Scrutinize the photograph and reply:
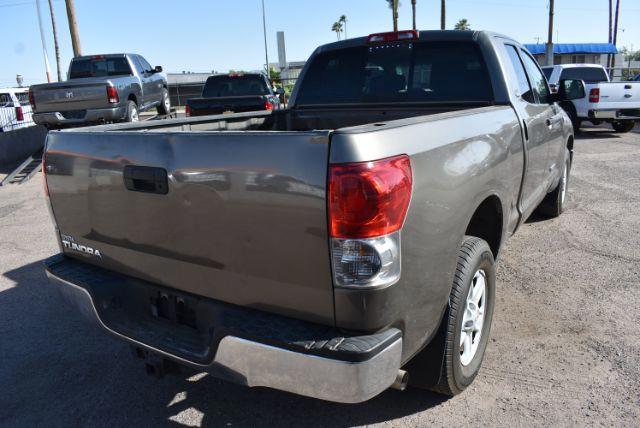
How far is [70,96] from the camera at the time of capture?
1083 cm

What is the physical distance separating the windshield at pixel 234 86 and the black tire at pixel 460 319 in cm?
1028

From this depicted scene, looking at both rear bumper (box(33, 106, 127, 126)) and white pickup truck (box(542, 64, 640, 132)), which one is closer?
rear bumper (box(33, 106, 127, 126))

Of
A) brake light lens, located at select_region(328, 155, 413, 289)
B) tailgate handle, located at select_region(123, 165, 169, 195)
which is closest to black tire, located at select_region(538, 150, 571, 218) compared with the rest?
brake light lens, located at select_region(328, 155, 413, 289)

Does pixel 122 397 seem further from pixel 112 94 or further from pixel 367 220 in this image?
pixel 112 94

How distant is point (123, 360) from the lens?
3.47 metres

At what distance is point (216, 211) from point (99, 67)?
12930 mm

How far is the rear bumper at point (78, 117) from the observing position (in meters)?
10.8

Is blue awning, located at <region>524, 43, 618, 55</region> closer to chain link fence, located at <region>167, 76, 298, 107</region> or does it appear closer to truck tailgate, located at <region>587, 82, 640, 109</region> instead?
chain link fence, located at <region>167, 76, 298, 107</region>

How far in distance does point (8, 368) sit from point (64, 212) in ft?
4.30

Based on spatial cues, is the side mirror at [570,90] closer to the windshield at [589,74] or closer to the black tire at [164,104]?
the windshield at [589,74]

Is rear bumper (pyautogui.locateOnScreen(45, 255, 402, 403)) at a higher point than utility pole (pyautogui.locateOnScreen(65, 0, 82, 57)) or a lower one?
lower

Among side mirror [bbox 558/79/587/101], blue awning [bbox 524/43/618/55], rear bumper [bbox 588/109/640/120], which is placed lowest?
rear bumper [bbox 588/109/640/120]

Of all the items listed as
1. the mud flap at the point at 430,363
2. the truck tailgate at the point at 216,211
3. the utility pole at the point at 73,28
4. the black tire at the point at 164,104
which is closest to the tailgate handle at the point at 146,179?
the truck tailgate at the point at 216,211

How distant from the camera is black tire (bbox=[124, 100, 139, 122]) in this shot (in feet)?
39.1
